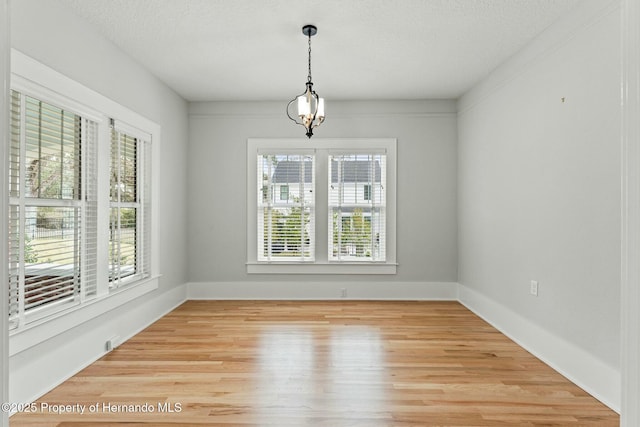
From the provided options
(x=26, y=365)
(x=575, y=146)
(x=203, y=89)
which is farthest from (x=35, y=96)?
(x=575, y=146)

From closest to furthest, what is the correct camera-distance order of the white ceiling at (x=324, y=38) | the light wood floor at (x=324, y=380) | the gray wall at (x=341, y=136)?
the light wood floor at (x=324, y=380) → the white ceiling at (x=324, y=38) → the gray wall at (x=341, y=136)

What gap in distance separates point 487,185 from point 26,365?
14.1 feet

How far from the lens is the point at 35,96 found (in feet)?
8.22

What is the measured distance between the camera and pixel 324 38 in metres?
3.40

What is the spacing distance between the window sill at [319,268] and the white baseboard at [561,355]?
1.42 m

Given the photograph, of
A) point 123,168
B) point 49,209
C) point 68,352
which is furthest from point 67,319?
point 123,168

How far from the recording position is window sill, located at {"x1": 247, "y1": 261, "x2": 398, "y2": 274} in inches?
211

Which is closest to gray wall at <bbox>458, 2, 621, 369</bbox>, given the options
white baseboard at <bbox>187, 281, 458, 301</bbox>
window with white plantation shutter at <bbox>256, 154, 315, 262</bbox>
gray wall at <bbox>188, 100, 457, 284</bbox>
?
gray wall at <bbox>188, 100, 457, 284</bbox>

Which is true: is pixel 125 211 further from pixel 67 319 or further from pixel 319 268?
pixel 319 268

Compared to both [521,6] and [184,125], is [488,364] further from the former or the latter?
[184,125]

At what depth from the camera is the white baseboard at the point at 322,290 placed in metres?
5.35

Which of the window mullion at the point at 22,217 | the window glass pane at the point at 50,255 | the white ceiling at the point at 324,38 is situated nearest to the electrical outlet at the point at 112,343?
the window glass pane at the point at 50,255

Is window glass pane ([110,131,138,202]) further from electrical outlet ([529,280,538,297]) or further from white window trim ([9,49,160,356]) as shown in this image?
electrical outlet ([529,280,538,297])

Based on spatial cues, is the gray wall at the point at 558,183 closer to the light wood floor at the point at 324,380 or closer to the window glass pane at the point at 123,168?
the light wood floor at the point at 324,380
